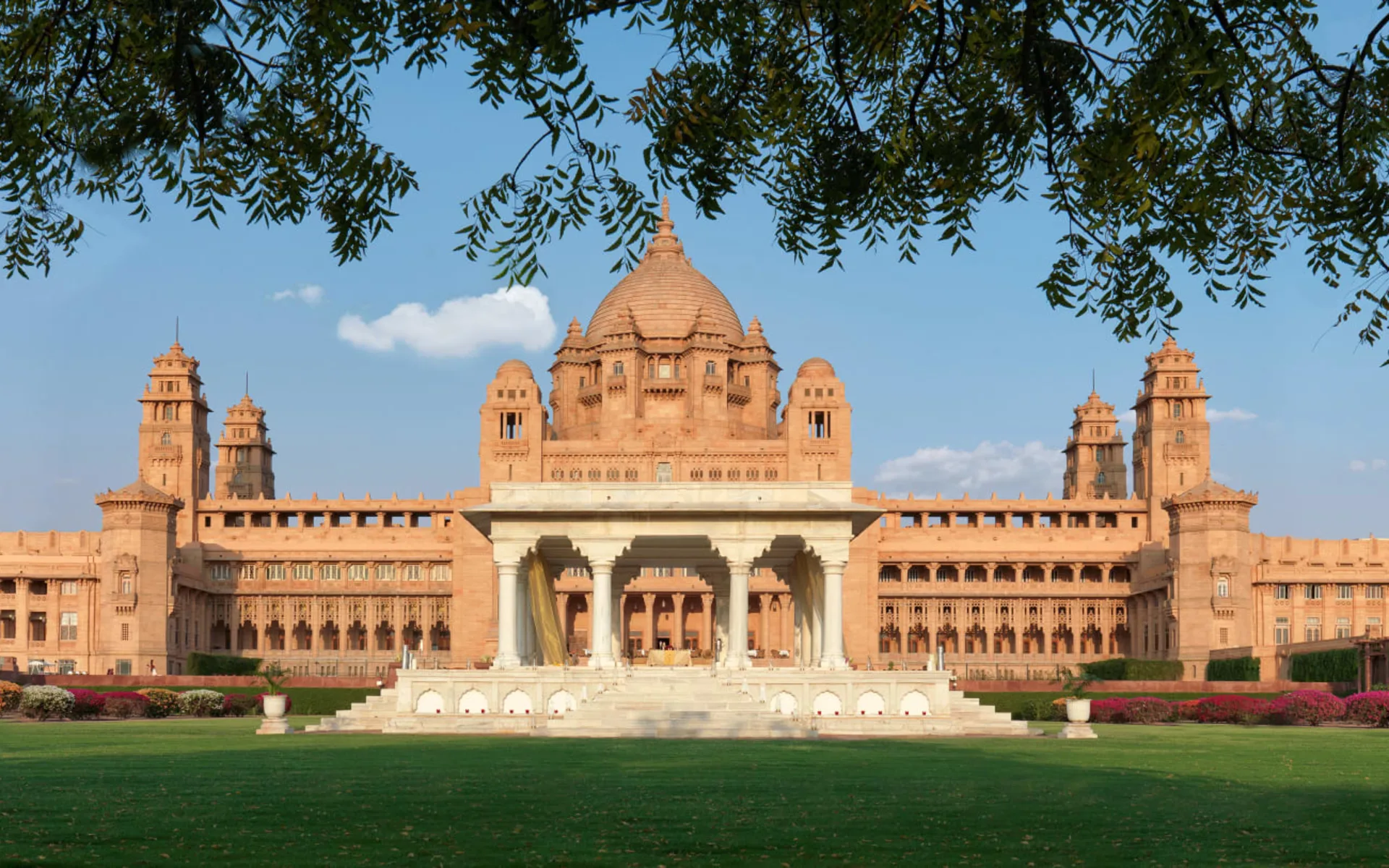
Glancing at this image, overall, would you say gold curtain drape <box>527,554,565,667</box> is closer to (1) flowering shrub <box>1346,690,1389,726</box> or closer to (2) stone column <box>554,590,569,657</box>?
(1) flowering shrub <box>1346,690,1389,726</box>

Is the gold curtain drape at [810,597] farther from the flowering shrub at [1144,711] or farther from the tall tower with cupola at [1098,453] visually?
the tall tower with cupola at [1098,453]

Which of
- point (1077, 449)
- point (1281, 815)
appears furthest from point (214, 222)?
point (1077, 449)

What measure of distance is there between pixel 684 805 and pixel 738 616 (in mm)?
28714

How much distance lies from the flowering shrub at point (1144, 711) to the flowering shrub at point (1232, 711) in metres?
1.36

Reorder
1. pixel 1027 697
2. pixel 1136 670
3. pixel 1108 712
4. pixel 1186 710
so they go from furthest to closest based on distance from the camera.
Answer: pixel 1136 670 → pixel 1027 697 → pixel 1186 710 → pixel 1108 712

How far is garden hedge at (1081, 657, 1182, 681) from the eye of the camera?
82750 millimetres

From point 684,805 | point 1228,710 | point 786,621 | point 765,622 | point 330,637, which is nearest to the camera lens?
point 684,805

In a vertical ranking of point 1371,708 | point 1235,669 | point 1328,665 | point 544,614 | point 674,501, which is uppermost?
point 674,501

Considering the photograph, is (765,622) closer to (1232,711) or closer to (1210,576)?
(1210,576)

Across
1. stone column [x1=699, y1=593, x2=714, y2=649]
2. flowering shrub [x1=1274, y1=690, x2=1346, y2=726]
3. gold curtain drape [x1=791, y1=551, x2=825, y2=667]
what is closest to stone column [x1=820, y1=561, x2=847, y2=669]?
gold curtain drape [x1=791, y1=551, x2=825, y2=667]

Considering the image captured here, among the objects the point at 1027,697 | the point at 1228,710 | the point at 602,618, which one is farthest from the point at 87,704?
the point at 1228,710

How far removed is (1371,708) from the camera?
156 feet

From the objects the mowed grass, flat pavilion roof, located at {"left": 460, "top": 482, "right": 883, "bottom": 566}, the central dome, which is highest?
the central dome

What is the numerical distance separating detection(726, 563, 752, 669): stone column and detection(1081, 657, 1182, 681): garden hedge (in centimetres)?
4038
